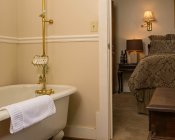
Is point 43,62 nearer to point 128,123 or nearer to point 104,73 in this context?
point 104,73

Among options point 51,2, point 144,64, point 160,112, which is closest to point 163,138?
point 160,112

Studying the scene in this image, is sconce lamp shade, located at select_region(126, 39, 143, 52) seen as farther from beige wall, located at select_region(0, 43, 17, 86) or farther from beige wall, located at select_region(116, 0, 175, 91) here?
beige wall, located at select_region(0, 43, 17, 86)

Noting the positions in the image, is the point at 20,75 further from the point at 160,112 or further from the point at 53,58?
the point at 160,112

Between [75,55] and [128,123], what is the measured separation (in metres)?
1.19

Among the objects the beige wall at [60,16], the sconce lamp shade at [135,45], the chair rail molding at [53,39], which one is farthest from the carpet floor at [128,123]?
the sconce lamp shade at [135,45]

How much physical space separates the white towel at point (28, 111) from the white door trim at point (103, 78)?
78cm

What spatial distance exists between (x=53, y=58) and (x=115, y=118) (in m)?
1.32

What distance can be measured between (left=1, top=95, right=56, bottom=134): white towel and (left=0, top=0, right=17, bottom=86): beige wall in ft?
3.64

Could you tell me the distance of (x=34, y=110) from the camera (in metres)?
1.62

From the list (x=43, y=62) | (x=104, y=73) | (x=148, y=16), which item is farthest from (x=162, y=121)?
(x=148, y=16)

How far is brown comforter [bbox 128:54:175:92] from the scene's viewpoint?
3406mm

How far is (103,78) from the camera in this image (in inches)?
98.2

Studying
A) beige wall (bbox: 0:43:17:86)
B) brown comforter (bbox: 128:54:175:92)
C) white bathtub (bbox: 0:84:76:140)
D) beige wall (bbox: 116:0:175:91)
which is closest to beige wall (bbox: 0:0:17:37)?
beige wall (bbox: 0:43:17:86)

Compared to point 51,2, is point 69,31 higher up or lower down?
lower down
